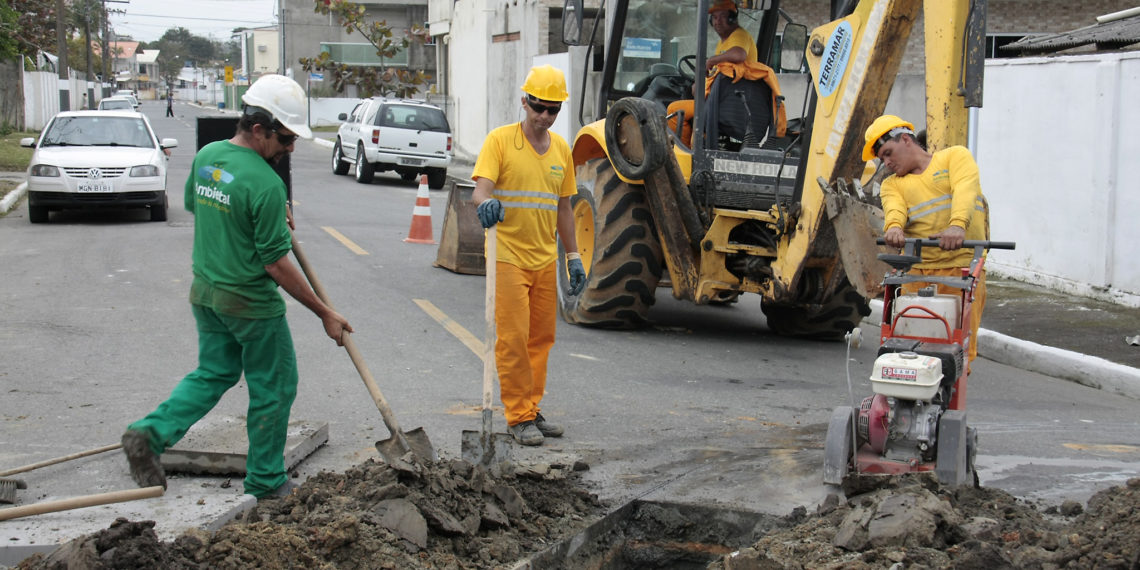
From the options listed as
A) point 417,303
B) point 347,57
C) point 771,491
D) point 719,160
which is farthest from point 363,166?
point 347,57

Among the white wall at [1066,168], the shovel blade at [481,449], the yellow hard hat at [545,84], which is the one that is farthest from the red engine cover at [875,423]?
the white wall at [1066,168]

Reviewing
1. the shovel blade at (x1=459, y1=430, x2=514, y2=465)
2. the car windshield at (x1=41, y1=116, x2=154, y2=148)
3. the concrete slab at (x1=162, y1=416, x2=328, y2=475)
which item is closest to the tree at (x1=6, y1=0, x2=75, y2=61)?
the car windshield at (x1=41, y1=116, x2=154, y2=148)

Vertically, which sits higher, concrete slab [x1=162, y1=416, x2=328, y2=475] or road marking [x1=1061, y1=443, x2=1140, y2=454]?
concrete slab [x1=162, y1=416, x2=328, y2=475]

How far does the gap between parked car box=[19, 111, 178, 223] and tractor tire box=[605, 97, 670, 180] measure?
9709 millimetres

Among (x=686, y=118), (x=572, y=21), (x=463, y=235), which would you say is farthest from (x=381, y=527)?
(x=463, y=235)

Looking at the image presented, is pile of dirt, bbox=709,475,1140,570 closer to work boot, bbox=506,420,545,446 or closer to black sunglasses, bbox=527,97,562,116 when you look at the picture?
work boot, bbox=506,420,545,446

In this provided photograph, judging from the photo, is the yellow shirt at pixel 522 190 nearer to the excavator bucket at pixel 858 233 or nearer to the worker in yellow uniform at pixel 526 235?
the worker in yellow uniform at pixel 526 235

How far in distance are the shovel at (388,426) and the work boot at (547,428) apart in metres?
1.21

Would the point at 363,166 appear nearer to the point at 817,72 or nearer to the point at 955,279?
the point at 817,72

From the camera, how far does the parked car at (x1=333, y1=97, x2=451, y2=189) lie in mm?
25375

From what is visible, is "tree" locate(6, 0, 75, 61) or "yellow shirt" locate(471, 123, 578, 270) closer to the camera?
"yellow shirt" locate(471, 123, 578, 270)

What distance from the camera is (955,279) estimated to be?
5340 millimetres

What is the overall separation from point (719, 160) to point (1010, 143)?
21.0 ft

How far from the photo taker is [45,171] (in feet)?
52.9
